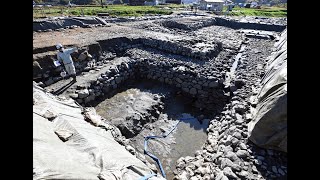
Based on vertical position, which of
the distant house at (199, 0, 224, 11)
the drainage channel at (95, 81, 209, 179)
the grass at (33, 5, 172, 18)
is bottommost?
the drainage channel at (95, 81, 209, 179)

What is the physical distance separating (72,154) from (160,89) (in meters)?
7.39

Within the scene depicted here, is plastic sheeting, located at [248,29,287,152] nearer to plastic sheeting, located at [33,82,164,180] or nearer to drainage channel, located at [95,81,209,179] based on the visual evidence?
drainage channel, located at [95,81,209,179]

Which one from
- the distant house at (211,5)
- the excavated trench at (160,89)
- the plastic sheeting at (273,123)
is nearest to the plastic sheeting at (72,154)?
the excavated trench at (160,89)

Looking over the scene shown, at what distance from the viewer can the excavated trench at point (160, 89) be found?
8133 millimetres

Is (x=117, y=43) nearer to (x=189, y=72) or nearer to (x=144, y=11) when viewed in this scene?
(x=189, y=72)

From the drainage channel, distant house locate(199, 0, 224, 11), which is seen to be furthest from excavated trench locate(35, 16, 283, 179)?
distant house locate(199, 0, 224, 11)

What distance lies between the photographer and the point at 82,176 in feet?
11.7

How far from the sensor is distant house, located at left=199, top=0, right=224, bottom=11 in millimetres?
39812

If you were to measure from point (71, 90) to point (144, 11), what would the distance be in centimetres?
2752

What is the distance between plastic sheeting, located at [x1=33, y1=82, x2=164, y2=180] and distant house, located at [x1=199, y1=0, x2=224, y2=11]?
3967 cm

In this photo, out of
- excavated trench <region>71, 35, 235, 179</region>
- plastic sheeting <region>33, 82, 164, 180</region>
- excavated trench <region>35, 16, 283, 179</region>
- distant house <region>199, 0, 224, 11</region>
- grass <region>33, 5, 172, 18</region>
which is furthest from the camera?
distant house <region>199, 0, 224, 11</region>
